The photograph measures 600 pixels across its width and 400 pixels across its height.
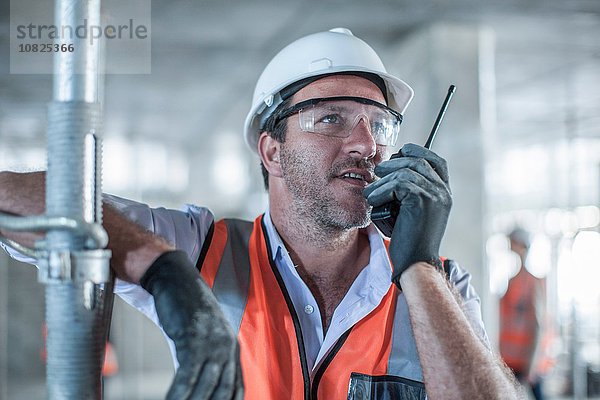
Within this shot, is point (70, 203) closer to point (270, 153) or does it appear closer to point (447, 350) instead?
point (447, 350)

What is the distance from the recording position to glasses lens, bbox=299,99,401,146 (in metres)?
1.93

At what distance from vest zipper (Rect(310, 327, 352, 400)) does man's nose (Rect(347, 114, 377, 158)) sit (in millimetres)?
522

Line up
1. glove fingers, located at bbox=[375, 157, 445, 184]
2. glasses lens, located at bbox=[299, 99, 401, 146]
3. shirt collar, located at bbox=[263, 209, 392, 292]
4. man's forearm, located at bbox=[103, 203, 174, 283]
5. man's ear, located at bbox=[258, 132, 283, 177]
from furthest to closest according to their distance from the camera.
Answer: man's ear, located at bbox=[258, 132, 283, 177] < glasses lens, located at bbox=[299, 99, 401, 146] < shirt collar, located at bbox=[263, 209, 392, 292] < glove fingers, located at bbox=[375, 157, 445, 184] < man's forearm, located at bbox=[103, 203, 174, 283]

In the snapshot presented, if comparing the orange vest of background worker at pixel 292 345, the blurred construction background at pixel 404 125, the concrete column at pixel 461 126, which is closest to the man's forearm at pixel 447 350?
the orange vest of background worker at pixel 292 345

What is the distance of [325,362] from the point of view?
5.44 ft

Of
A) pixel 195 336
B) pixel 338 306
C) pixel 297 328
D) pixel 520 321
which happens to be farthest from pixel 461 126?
pixel 195 336

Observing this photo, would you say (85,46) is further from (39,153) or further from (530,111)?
(530,111)

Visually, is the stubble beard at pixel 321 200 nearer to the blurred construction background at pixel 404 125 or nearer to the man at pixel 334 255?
the man at pixel 334 255

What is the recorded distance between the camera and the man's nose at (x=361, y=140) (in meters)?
1.89

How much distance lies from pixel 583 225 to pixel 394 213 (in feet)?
33.0

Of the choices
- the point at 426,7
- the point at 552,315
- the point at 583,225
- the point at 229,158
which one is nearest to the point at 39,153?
the point at 229,158

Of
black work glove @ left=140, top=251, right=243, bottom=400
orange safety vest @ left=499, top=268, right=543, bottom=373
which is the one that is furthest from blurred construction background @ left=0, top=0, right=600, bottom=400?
black work glove @ left=140, top=251, right=243, bottom=400

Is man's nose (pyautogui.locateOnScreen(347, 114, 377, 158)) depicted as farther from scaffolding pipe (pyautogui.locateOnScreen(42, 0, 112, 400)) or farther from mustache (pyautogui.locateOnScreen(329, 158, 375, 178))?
scaffolding pipe (pyautogui.locateOnScreen(42, 0, 112, 400))

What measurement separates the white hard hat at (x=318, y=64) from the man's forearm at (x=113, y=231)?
0.94m
